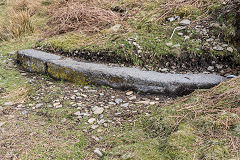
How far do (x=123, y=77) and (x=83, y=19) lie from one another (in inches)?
82.3

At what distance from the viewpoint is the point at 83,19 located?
14.9 feet

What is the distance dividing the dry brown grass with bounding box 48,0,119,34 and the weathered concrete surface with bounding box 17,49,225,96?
1.13m

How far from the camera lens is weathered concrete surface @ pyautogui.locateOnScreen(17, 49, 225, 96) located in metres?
2.89

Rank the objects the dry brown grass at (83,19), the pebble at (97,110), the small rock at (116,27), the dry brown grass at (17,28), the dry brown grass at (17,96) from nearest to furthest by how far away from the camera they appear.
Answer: the pebble at (97,110)
the dry brown grass at (17,96)
the small rock at (116,27)
the dry brown grass at (83,19)
the dry brown grass at (17,28)

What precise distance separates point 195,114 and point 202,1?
2.86 metres

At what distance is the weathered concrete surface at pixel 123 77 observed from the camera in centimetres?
289

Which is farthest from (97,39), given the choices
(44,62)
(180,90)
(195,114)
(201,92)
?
(195,114)

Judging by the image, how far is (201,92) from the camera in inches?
101

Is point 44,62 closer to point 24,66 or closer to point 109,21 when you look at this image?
point 24,66

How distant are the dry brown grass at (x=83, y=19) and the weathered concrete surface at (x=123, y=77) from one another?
3.69 ft

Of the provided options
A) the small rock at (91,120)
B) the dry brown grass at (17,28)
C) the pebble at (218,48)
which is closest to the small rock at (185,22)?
the pebble at (218,48)

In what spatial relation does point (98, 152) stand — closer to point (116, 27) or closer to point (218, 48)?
point (218, 48)

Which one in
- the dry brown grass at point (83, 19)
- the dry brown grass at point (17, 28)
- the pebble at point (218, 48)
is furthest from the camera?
the dry brown grass at point (17, 28)

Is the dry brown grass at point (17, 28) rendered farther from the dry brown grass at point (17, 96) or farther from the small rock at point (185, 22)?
the small rock at point (185, 22)
